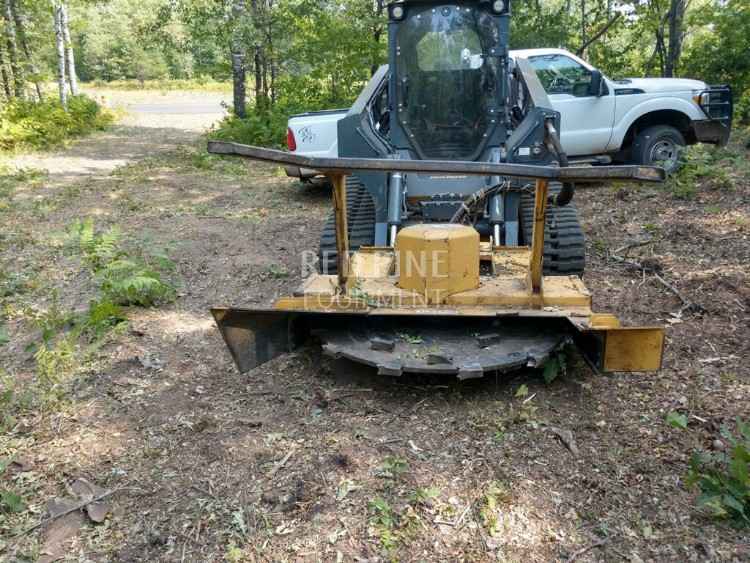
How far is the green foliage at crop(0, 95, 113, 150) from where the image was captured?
14242mm

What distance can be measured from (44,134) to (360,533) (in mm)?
15587

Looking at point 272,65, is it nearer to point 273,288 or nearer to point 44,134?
point 44,134

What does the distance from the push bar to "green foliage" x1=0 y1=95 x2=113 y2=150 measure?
43.3 feet

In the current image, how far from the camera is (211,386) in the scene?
3916 millimetres

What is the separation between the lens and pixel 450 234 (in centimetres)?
364

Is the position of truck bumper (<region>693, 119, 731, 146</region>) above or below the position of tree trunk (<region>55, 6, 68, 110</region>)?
below

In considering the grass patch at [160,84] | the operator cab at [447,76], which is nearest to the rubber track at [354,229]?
the operator cab at [447,76]

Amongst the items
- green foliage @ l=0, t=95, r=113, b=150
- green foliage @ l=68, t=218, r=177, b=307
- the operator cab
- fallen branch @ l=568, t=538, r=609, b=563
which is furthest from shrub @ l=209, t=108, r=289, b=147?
fallen branch @ l=568, t=538, r=609, b=563

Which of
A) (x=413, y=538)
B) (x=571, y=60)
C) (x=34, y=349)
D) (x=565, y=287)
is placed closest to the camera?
(x=413, y=538)

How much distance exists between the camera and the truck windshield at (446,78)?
17.3ft

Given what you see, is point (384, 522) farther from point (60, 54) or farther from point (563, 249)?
point (60, 54)

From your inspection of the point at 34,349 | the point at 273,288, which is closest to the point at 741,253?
the point at 273,288

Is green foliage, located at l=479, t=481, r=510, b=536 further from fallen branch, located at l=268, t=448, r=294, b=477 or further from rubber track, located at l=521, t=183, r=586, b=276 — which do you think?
rubber track, located at l=521, t=183, r=586, b=276

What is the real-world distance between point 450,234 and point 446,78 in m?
2.23
